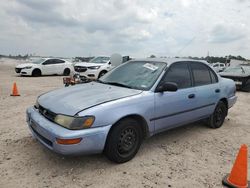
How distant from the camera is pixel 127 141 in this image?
347cm

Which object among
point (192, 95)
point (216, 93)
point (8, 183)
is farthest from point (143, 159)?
point (216, 93)

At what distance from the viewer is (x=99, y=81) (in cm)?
452

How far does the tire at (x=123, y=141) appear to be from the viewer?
3240mm

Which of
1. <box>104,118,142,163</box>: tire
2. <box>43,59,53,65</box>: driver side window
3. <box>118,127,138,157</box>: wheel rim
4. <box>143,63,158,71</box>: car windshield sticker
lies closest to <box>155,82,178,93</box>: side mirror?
<box>143,63,158,71</box>: car windshield sticker

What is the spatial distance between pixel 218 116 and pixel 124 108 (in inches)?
117

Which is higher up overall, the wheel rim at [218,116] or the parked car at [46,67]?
the parked car at [46,67]

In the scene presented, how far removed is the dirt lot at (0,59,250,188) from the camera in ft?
9.93

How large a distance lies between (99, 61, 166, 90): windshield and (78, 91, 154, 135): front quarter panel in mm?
286

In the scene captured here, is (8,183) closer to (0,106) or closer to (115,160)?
(115,160)

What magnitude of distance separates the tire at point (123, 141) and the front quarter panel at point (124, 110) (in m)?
0.14

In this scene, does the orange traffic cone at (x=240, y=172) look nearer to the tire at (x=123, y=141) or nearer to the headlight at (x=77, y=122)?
the tire at (x=123, y=141)

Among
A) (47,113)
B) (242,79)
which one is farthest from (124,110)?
(242,79)

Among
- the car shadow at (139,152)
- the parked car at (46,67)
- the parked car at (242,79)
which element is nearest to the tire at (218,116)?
the car shadow at (139,152)

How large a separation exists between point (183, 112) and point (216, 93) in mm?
1279
